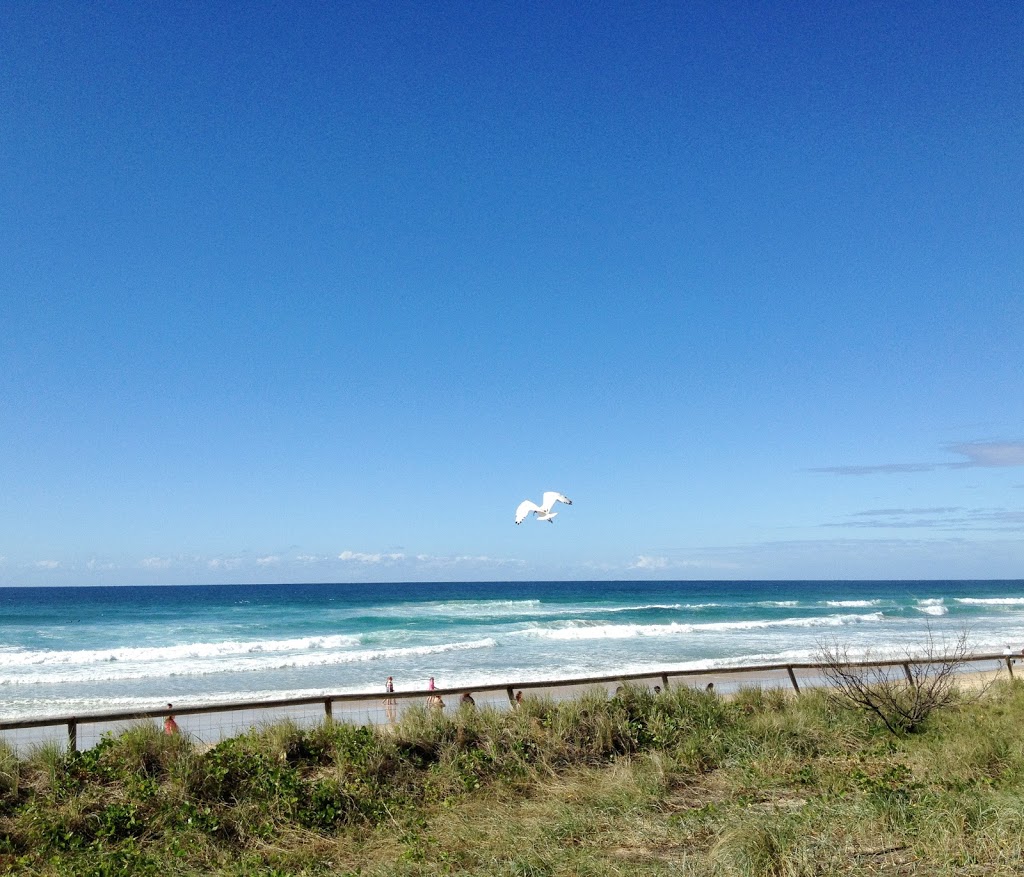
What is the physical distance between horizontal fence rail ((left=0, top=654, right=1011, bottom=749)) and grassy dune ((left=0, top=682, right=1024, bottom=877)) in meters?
0.68

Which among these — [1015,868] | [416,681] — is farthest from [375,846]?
[416,681]

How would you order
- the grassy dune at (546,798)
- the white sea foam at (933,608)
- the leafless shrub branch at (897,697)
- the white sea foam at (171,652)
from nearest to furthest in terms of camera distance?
the grassy dune at (546,798) → the leafless shrub branch at (897,697) → the white sea foam at (171,652) → the white sea foam at (933,608)

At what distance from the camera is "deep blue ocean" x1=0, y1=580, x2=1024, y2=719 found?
91.8 ft

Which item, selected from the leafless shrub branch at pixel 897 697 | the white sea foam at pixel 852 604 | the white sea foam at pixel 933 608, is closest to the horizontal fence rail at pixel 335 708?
the leafless shrub branch at pixel 897 697

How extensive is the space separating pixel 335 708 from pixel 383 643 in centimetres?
2389

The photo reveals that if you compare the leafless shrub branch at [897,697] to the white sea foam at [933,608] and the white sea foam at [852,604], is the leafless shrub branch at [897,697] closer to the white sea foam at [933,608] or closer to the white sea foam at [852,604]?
the white sea foam at [933,608]

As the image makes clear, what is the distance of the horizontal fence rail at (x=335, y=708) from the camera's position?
11023 millimetres

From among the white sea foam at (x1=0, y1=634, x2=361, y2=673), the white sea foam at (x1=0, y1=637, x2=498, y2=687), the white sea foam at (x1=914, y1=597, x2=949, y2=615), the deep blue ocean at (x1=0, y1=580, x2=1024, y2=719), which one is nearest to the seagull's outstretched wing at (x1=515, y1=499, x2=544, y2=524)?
the deep blue ocean at (x1=0, y1=580, x2=1024, y2=719)

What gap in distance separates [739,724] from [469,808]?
17.2ft

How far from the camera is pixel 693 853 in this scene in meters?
7.20

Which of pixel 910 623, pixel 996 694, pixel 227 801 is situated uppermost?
pixel 227 801

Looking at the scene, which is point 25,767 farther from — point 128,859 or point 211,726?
point 211,726

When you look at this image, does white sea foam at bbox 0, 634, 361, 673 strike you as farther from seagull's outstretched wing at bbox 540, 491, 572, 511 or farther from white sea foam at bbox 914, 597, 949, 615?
white sea foam at bbox 914, 597, 949, 615

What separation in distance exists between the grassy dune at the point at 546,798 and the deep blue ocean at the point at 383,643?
1081 centimetres
